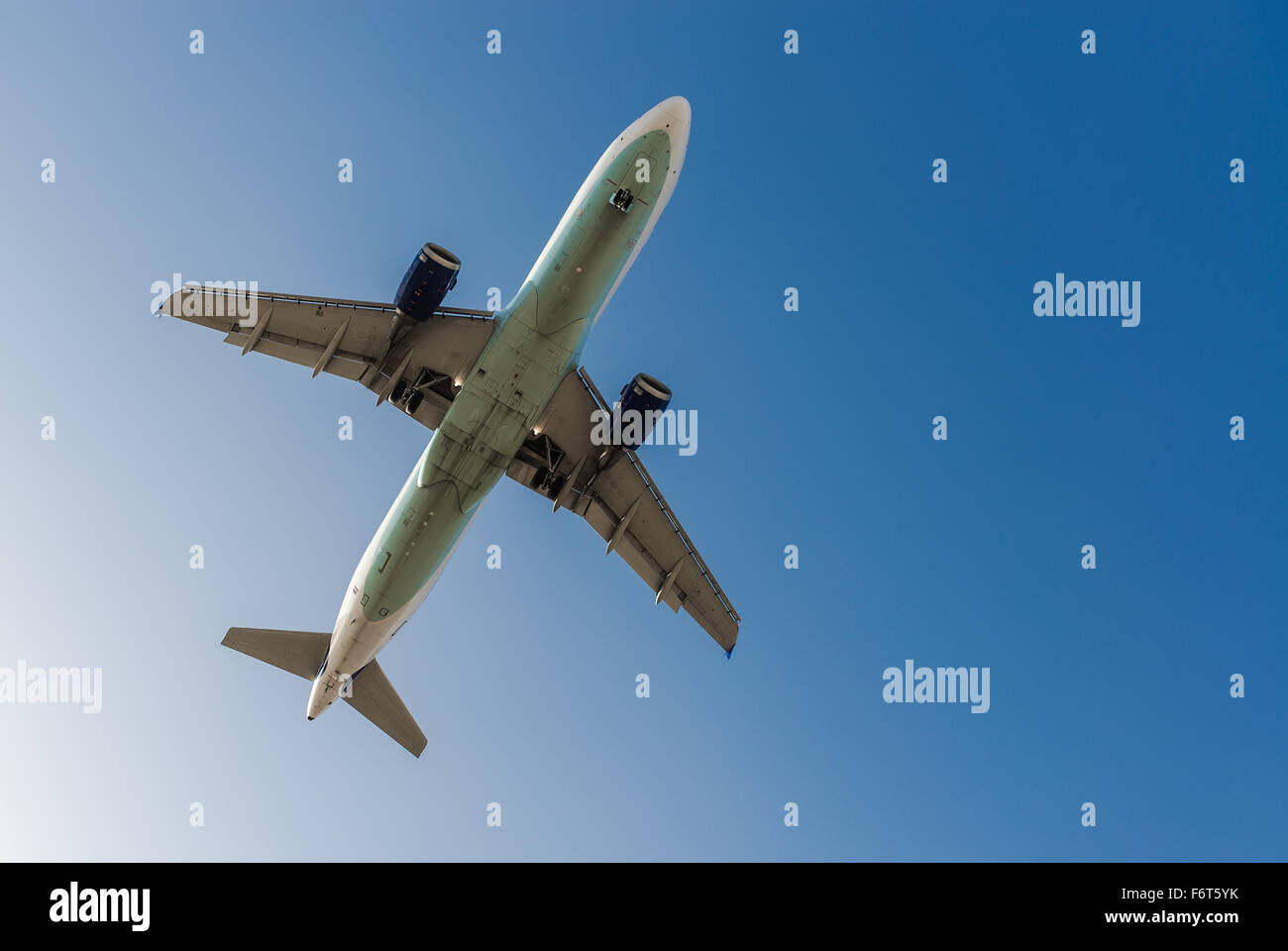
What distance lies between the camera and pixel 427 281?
27281 mm

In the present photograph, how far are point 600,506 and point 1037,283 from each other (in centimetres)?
1895

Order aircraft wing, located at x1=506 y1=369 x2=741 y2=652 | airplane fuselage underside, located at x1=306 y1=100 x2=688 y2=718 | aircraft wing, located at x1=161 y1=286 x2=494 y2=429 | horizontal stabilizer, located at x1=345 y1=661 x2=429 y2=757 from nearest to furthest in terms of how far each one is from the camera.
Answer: airplane fuselage underside, located at x1=306 y1=100 x2=688 y2=718 → aircraft wing, located at x1=161 y1=286 x2=494 y2=429 → aircraft wing, located at x1=506 y1=369 x2=741 y2=652 → horizontal stabilizer, located at x1=345 y1=661 x2=429 y2=757

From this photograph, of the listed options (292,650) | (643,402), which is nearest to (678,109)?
(643,402)

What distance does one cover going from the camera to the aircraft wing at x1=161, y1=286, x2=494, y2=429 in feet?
92.1

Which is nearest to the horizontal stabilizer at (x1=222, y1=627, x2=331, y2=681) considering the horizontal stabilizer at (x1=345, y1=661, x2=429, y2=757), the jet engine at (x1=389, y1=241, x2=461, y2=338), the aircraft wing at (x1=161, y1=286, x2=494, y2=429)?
the horizontal stabilizer at (x1=345, y1=661, x2=429, y2=757)

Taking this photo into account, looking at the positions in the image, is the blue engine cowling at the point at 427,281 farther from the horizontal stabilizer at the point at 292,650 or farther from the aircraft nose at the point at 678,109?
the horizontal stabilizer at the point at 292,650

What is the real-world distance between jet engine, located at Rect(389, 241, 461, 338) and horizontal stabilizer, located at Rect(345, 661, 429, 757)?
14178 mm

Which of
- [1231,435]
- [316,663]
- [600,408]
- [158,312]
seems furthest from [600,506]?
[1231,435]

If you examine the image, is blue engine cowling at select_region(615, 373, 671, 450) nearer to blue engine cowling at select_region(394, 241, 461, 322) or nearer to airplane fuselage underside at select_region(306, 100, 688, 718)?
airplane fuselage underside at select_region(306, 100, 688, 718)

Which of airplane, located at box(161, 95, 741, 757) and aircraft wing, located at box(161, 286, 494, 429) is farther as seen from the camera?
aircraft wing, located at box(161, 286, 494, 429)

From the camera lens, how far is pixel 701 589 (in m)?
33.2

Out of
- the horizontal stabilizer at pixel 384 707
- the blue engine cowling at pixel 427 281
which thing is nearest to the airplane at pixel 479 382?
the blue engine cowling at pixel 427 281

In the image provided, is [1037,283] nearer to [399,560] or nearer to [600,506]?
[600,506]

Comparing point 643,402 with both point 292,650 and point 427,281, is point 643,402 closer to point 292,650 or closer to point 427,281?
point 427,281
